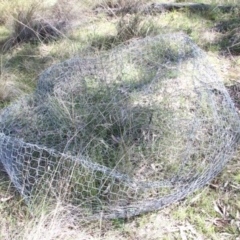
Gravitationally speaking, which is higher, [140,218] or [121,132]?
[121,132]

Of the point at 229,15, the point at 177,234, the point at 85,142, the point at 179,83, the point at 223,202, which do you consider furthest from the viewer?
the point at 229,15

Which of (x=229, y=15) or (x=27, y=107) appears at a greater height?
(x=229, y=15)

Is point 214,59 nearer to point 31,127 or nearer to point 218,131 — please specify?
point 218,131

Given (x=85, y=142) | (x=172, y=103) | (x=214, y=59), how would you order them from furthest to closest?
(x=214, y=59) < (x=172, y=103) < (x=85, y=142)

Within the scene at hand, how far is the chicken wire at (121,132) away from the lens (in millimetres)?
1877

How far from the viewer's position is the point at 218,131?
2.17 meters

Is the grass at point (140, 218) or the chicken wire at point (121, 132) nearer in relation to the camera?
the grass at point (140, 218)

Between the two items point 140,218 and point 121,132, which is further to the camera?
point 121,132

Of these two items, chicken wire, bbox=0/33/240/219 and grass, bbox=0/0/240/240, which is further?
chicken wire, bbox=0/33/240/219

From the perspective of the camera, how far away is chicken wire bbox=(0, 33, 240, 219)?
73.9 inches

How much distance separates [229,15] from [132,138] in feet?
7.42

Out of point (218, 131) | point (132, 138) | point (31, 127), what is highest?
point (218, 131)

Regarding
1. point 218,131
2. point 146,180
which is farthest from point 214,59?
point 146,180

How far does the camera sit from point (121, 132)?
7.35 feet
